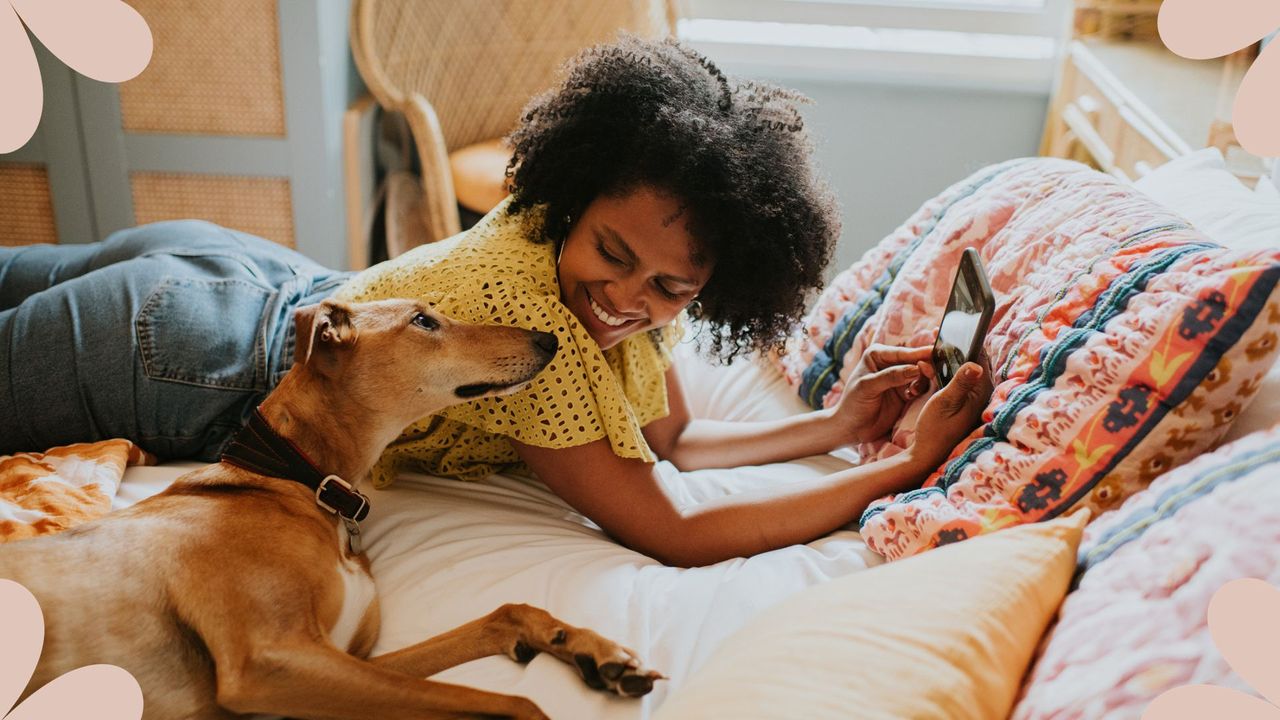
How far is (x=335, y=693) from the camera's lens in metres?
1.14

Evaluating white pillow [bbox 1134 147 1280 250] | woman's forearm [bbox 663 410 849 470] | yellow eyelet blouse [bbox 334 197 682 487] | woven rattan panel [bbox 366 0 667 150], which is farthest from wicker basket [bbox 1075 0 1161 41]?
yellow eyelet blouse [bbox 334 197 682 487]

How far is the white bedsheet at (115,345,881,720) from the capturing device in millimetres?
1220

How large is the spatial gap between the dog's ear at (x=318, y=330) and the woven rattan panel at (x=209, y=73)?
1.86 meters

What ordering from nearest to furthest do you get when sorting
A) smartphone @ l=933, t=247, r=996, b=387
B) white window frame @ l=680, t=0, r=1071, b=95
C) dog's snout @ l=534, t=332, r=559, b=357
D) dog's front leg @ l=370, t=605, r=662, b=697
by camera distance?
dog's front leg @ l=370, t=605, r=662, b=697
smartphone @ l=933, t=247, r=996, b=387
dog's snout @ l=534, t=332, r=559, b=357
white window frame @ l=680, t=0, r=1071, b=95

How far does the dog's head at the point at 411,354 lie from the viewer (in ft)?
4.58

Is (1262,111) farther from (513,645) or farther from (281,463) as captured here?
(281,463)

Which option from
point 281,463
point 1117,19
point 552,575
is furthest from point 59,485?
point 1117,19

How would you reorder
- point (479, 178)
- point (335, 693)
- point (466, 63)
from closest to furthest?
1. point (335, 693)
2. point (479, 178)
3. point (466, 63)

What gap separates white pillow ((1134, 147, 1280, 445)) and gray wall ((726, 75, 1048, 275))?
6.18 ft

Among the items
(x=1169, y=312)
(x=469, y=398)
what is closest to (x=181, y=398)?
(x=469, y=398)

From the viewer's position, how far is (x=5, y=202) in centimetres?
308

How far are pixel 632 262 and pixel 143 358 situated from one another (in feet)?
2.80

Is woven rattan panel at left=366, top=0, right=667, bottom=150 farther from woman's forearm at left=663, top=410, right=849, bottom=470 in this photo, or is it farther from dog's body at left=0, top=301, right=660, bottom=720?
dog's body at left=0, top=301, right=660, bottom=720

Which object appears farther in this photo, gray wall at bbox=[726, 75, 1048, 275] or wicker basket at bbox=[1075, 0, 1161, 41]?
gray wall at bbox=[726, 75, 1048, 275]
